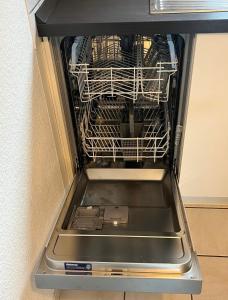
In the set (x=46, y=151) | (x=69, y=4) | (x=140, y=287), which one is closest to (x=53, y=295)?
(x=140, y=287)

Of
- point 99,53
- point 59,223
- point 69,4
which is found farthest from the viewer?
point 99,53

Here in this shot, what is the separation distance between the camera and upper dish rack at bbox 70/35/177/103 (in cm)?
114

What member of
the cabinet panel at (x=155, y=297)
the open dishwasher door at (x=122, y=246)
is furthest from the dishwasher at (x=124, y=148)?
the cabinet panel at (x=155, y=297)

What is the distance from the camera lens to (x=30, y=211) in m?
0.92

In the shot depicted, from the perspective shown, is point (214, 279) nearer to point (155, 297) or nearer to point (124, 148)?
point (155, 297)

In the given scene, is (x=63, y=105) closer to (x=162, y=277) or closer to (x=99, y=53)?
(x=99, y=53)

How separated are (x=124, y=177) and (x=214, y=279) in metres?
0.54

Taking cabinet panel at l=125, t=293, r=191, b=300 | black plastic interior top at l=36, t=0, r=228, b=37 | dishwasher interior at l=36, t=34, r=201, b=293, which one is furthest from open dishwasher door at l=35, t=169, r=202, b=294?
black plastic interior top at l=36, t=0, r=228, b=37

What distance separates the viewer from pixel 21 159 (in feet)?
2.82

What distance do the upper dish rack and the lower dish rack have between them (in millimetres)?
108

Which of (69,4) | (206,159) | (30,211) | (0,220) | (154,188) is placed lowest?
(154,188)

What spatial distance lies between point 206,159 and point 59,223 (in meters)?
0.63

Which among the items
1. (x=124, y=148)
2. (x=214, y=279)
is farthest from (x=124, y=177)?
(x=214, y=279)

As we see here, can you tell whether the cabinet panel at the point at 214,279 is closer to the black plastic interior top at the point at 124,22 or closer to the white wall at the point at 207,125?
the white wall at the point at 207,125
